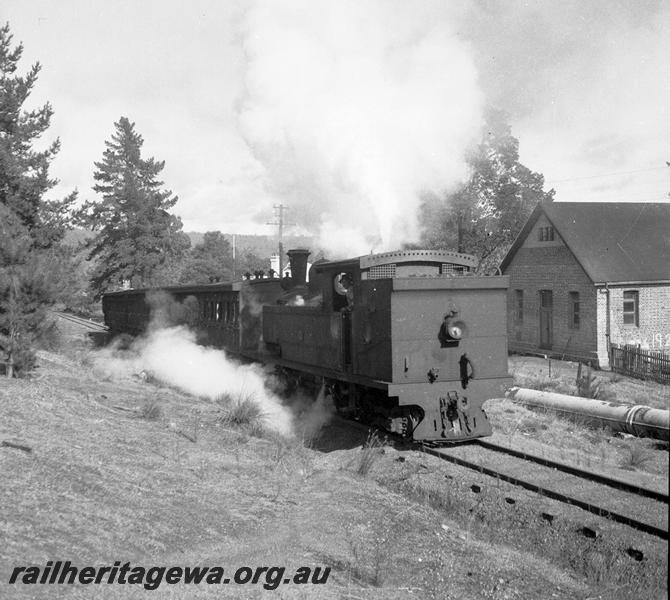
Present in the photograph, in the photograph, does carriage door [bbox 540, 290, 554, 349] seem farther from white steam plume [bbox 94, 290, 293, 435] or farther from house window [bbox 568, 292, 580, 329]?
white steam plume [bbox 94, 290, 293, 435]

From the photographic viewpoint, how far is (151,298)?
2162 cm

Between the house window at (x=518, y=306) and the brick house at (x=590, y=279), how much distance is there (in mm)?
40

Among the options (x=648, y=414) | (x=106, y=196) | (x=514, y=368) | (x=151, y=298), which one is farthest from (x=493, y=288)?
(x=106, y=196)

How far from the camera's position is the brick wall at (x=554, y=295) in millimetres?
22359

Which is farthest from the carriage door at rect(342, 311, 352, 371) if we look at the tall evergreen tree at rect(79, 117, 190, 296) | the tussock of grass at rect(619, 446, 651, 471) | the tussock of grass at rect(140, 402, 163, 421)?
the tall evergreen tree at rect(79, 117, 190, 296)

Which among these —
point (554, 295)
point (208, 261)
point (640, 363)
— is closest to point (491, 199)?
point (554, 295)

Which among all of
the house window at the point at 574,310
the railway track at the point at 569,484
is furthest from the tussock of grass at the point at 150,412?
the house window at the point at 574,310

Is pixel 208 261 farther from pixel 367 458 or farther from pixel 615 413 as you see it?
pixel 367 458

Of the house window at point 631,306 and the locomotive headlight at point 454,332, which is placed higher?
the house window at point 631,306

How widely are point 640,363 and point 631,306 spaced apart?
3725 millimetres

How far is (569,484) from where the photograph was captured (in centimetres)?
814

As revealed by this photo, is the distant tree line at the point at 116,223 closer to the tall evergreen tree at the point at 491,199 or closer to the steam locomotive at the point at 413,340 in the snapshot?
the tall evergreen tree at the point at 491,199

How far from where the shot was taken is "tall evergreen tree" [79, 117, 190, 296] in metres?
41.0

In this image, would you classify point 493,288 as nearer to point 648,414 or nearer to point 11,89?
point 648,414
